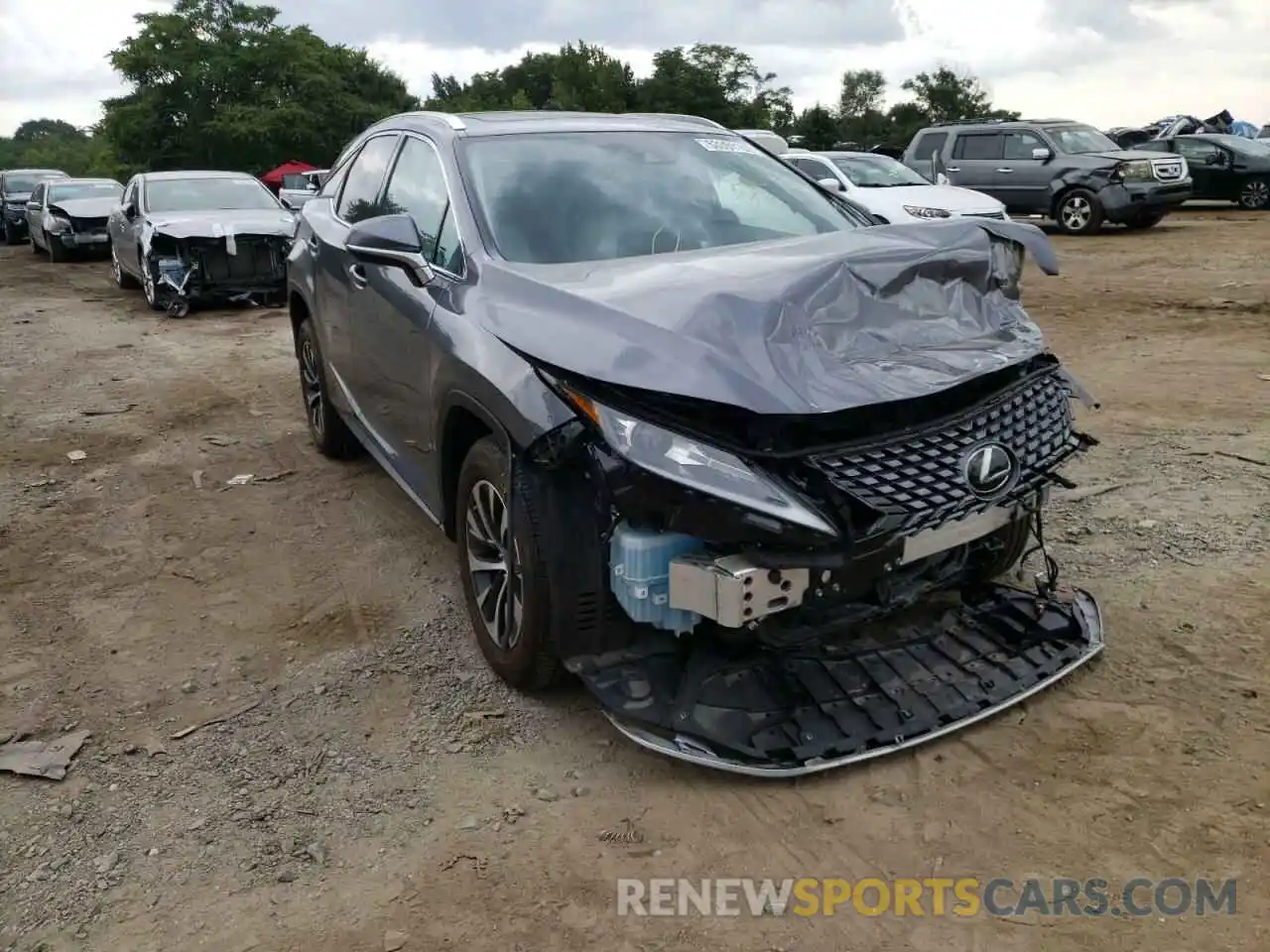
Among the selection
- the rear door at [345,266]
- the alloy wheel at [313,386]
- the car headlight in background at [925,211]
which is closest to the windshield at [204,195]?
the alloy wheel at [313,386]

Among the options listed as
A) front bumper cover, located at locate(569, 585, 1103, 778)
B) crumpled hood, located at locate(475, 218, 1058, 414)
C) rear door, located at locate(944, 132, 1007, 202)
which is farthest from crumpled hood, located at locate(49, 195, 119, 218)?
front bumper cover, located at locate(569, 585, 1103, 778)

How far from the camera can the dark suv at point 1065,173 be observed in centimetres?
1592

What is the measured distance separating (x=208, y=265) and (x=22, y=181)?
16.8 m

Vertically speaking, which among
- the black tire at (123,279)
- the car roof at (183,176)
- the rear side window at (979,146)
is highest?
the rear side window at (979,146)

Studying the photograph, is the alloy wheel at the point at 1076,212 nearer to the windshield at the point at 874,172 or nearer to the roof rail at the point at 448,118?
the windshield at the point at 874,172

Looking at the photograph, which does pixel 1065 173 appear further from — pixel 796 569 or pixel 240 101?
pixel 240 101

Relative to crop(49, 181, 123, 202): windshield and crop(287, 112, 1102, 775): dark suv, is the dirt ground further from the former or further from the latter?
crop(49, 181, 123, 202): windshield

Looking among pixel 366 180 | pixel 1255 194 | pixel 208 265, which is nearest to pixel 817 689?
pixel 366 180

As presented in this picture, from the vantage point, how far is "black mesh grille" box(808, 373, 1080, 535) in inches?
107

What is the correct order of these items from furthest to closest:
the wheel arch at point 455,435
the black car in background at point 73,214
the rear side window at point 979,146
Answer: the black car in background at point 73,214, the rear side window at point 979,146, the wheel arch at point 455,435

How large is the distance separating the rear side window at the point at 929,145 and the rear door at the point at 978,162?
0.30 meters

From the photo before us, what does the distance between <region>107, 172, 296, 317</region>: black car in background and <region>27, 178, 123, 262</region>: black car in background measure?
21.3 feet

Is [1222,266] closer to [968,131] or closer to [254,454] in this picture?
[968,131]

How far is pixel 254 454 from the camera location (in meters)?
6.43
